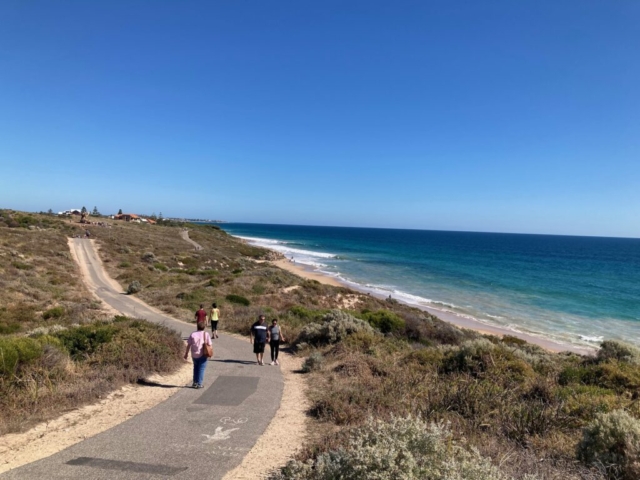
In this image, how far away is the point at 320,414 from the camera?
7.45 metres

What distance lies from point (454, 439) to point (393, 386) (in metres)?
3.05

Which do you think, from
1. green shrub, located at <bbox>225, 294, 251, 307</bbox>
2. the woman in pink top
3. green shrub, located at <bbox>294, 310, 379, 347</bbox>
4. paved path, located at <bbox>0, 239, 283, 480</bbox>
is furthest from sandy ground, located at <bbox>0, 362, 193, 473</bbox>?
green shrub, located at <bbox>225, 294, 251, 307</bbox>

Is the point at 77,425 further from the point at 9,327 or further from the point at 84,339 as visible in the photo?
the point at 9,327

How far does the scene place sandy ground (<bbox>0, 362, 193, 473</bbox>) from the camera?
5.51 metres

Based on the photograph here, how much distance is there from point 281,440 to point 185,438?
5.09ft

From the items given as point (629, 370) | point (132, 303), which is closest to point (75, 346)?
point (132, 303)

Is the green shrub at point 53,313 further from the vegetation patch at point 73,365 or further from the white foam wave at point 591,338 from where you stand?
the white foam wave at point 591,338

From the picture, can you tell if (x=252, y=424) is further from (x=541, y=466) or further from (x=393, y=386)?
(x=541, y=466)

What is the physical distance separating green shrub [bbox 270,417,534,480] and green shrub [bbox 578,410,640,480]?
6.11ft

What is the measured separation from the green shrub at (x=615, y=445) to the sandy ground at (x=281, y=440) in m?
4.21

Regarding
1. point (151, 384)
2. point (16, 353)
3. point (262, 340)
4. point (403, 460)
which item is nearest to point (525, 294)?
point (262, 340)

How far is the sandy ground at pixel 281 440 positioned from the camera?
17.4 feet

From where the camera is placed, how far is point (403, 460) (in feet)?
12.9

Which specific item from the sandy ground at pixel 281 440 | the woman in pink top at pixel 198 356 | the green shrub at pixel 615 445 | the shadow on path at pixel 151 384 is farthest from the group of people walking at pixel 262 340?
the green shrub at pixel 615 445
